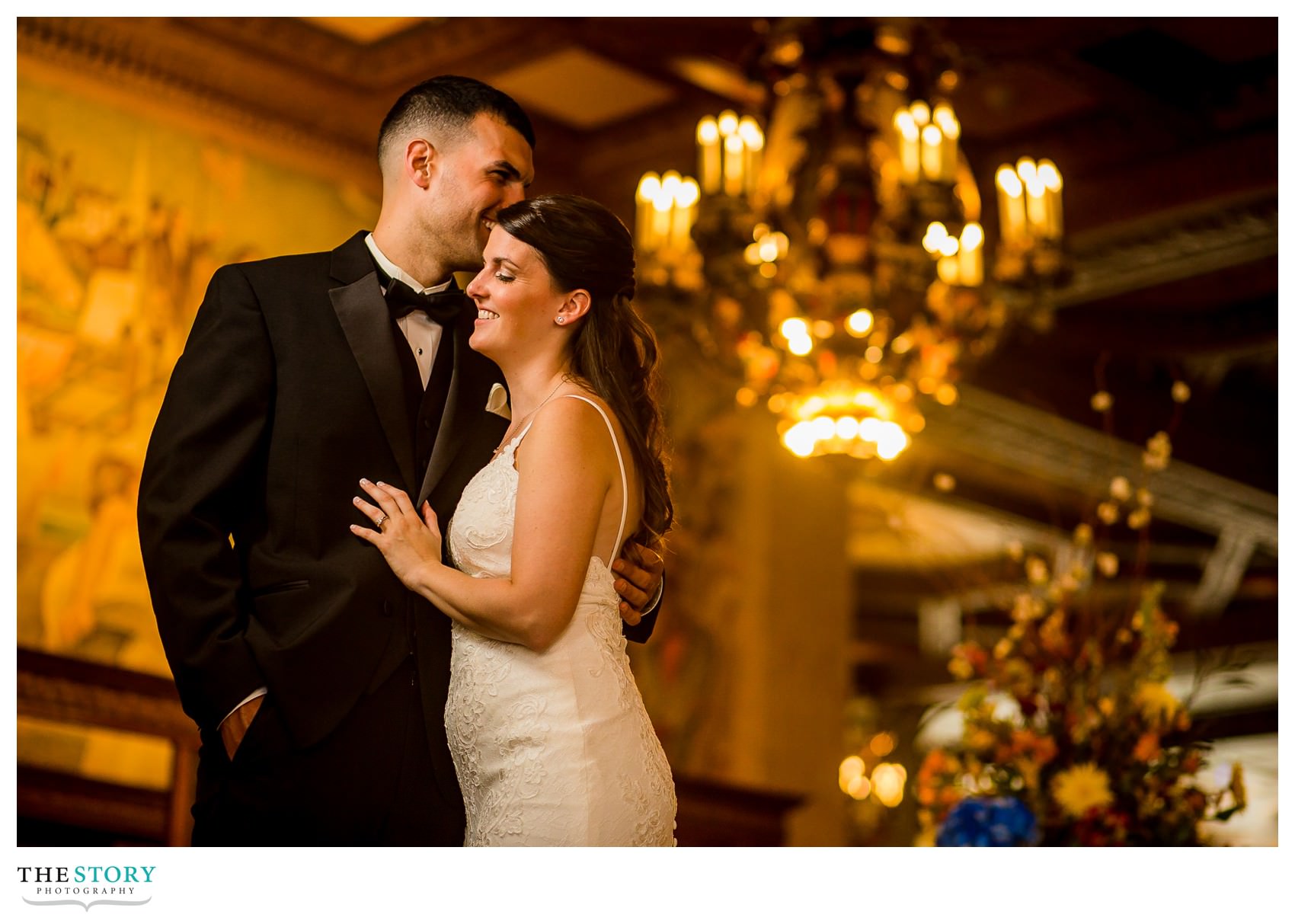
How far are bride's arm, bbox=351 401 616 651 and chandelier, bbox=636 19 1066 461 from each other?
118 inches

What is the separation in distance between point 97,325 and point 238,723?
16.0 feet

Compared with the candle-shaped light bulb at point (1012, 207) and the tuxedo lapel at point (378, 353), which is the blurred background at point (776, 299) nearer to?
the candle-shaped light bulb at point (1012, 207)

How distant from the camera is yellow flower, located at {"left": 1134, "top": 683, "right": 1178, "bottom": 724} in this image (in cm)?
430

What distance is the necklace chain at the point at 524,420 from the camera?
260 centimetres

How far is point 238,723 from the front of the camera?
2441 millimetres

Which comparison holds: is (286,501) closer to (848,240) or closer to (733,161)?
(848,240)

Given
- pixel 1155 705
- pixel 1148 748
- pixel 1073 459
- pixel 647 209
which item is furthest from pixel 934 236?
pixel 1073 459

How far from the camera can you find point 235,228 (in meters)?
7.28

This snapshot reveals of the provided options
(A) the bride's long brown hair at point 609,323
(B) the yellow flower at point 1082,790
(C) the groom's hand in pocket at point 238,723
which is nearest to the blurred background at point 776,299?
(B) the yellow flower at point 1082,790

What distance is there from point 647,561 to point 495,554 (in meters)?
0.31

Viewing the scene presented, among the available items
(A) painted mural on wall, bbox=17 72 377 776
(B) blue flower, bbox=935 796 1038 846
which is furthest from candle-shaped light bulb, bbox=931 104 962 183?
(A) painted mural on wall, bbox=17 72 377 776

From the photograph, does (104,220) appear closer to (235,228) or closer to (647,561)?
(235,228)

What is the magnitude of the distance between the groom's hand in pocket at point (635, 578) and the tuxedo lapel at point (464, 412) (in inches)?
11.7
